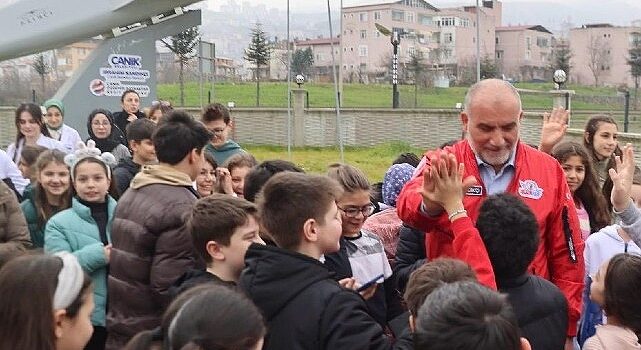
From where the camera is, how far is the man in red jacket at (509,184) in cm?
276

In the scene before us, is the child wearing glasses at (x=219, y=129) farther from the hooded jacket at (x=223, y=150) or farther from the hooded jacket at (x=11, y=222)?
the hooded jacket at (x=11, y=222)

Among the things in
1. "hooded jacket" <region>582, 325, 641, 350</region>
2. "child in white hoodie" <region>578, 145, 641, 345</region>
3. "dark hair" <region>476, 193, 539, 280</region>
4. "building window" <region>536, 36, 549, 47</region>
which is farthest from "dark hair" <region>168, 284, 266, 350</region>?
"building window" <region>536, 36, 549, 47</region>

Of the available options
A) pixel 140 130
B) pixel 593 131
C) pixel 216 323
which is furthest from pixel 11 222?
pixel 593 131

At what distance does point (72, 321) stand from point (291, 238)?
0.74 meters

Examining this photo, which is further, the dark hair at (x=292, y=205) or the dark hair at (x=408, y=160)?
the dark hair at (x=408, y=160)

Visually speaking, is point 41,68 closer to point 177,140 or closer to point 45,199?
point 45,199

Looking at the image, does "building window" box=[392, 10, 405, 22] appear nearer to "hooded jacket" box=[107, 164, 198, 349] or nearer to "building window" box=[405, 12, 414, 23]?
"building window" box=[405, 12, 414, 23]

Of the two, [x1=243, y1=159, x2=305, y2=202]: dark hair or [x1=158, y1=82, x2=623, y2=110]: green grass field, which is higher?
[x1=158, y1=82, x2=623, y2=110]: green grass field

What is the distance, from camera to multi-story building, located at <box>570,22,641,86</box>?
64.8 m

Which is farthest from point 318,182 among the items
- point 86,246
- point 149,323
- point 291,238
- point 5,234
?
point 5,234

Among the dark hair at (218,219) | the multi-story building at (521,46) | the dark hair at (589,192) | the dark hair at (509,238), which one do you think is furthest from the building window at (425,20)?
the dark hair at (509,238)

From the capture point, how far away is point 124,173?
480 centimetres

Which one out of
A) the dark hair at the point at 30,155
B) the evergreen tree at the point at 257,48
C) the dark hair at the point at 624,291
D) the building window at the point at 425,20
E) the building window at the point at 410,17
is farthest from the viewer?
the building window at the point at 425,20

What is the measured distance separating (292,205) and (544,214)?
1.11 meters
